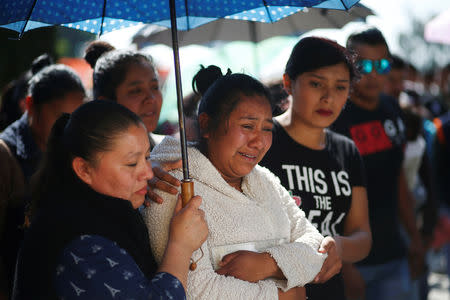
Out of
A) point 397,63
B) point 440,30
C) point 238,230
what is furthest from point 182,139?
point 440,30

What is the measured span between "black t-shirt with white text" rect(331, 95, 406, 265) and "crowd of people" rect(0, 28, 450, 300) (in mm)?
20

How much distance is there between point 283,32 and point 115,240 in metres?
2.78

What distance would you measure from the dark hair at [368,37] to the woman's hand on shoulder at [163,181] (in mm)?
1916

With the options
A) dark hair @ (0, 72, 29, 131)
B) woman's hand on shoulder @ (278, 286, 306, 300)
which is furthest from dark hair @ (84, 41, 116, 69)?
woman's hand on shoulder @ (278, 286, 306, 300)

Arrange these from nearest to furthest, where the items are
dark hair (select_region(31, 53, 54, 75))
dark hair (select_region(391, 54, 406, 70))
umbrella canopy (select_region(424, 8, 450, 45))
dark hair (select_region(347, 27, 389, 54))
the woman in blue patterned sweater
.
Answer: the woman in blue patterned sweater → dark hair (select_region(347, 27, 389, 54)) → dark hair (select_region(31, 53, 54, 75)) → dark hair (select_region(391, 54, 406, 70)) → umbrella canopy (select_region(424, 8, 450, 45))

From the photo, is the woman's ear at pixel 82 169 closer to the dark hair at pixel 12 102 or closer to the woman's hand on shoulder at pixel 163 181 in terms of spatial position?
the woman's hand on shoulder at pixel 163 181

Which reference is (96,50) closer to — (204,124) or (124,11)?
(124,11)

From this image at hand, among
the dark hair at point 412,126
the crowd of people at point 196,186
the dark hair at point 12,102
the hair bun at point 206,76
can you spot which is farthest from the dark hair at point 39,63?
the dark hair at point 412,126

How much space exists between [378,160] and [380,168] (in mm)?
57

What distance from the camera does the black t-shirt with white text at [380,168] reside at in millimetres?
3512

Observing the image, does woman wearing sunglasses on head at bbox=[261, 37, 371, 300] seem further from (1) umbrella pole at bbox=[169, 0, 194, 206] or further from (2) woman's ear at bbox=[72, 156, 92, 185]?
(2) woman's ear at bbox=[72, 156, 92, 185]

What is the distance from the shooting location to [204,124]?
2.11 m

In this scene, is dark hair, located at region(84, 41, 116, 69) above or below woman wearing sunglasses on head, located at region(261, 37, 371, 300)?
above

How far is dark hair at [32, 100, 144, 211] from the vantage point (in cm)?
174
